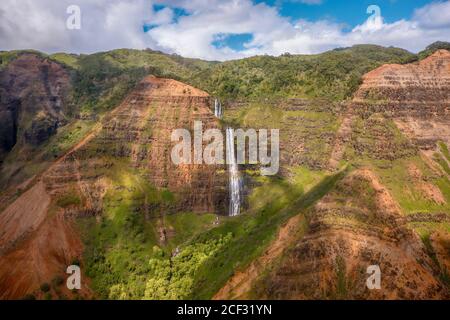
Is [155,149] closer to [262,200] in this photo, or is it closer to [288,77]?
[262,200]

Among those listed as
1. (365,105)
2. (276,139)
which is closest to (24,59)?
(276,139)

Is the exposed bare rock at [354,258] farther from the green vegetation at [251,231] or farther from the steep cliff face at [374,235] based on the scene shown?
the green vegetation at [251,231]

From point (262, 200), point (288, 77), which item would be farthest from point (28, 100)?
point (262, 200)

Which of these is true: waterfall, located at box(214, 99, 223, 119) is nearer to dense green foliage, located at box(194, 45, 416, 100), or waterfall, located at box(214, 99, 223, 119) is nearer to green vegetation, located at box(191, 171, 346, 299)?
dense green foliage, located at box(194, 45, 416, 100)

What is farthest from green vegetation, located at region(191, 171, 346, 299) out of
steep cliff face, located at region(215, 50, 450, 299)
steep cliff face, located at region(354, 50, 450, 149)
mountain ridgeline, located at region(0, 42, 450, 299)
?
steep cliff face, located at region(354, 50, 450, 149)

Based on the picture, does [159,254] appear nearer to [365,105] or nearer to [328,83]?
[365,105]
